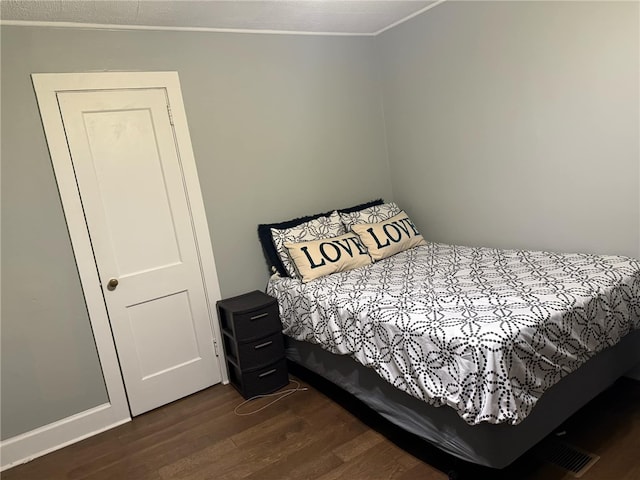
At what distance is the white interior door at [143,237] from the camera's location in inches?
107

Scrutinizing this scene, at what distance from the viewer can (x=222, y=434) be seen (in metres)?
2.62

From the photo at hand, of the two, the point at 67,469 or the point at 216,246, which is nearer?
the point at 67,469

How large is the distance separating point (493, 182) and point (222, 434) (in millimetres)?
2255

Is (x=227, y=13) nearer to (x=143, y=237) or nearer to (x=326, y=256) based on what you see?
(x=143, y=237)

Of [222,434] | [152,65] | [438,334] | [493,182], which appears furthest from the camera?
[493,182]

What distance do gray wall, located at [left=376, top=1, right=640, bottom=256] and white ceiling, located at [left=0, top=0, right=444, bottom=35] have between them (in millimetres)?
313

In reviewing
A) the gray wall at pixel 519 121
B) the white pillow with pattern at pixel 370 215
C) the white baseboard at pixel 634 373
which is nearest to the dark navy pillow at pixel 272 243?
the white pillow with pattern at pixel 370 215

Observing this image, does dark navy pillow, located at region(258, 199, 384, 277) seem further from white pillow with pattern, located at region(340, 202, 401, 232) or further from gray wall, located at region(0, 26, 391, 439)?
white pillow with pattern, located at region(340, 202, 401, 232)

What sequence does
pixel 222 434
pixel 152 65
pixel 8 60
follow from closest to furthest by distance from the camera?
1. pixel 8 60
2. pixel 222 434
3. pixel 152 65

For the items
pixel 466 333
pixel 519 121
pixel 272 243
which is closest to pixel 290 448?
pixel 466 333

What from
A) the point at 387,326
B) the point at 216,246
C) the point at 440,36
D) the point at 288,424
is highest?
the point at 440,36

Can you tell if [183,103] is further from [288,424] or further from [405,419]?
[405,419]

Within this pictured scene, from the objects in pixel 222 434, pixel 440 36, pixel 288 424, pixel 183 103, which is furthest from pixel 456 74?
pixel 222 434

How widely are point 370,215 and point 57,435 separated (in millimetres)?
2393
